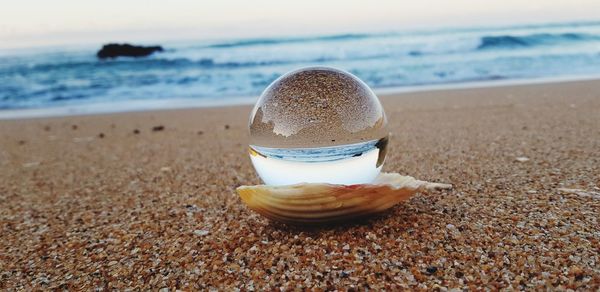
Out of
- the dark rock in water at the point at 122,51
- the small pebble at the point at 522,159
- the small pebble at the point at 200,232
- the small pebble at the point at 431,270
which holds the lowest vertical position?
the small pebble at the point at 522,159

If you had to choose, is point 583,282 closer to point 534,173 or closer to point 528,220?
point 528,220

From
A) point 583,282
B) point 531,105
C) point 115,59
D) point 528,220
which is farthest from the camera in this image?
point 115,59

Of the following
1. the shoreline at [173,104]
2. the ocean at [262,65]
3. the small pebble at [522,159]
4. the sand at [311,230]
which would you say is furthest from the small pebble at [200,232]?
the ocean at [262,65]

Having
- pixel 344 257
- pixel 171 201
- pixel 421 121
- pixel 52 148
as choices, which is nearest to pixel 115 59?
pixel 52 148

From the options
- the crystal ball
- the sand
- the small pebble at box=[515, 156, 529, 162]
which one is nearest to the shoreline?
the sand

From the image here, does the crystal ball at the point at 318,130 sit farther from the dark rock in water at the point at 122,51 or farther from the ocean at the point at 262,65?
the dark rock in water at the point at 122,51

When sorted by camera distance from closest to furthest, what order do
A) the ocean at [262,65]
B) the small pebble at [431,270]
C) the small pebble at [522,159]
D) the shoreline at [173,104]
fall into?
the small pebble at [431,270] → the small pebble at [522,159] → the shoreline at [173,104] → the ocean at [262,65]
